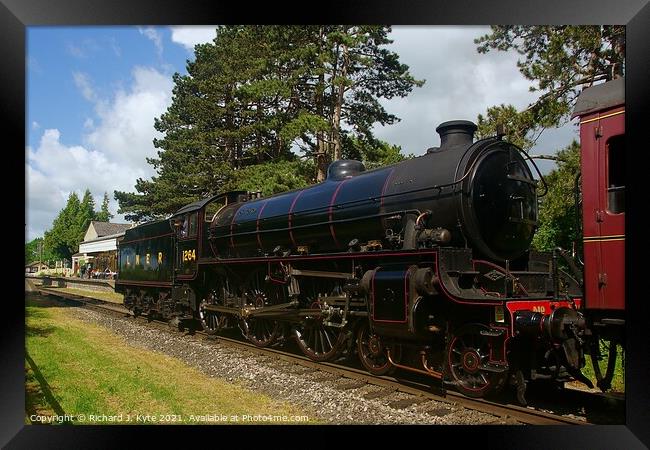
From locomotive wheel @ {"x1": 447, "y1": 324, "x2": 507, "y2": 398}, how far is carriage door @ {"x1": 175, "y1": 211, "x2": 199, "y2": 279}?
7725mm

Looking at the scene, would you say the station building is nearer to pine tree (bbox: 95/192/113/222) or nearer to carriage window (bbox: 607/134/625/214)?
pine tree (bbox: 95/192/113/222)

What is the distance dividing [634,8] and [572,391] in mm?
4666

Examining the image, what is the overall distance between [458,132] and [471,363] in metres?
3.24

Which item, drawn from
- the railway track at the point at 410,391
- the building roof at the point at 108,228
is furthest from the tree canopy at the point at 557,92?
the building roof at the point at 108,228

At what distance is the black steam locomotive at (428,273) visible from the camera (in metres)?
6.32

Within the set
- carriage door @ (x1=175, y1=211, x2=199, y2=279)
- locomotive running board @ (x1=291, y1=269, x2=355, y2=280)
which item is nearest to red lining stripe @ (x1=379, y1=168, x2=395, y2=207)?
locomotive running board @ (x1=291, y1=269, x2=355, y2=280)

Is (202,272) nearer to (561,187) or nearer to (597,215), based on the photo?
(561,187)

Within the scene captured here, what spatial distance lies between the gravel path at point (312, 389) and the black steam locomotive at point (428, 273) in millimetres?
496

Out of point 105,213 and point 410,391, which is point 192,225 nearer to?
point 105,213

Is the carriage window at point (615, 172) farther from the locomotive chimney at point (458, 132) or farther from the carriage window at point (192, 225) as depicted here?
the carriage window at point (192, 225)

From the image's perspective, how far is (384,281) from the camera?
7348 mm

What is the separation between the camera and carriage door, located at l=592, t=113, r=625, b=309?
575 cm

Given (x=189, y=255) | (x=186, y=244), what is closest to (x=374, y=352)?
(x=189, y=255)

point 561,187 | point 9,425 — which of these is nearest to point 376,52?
point 561,187
